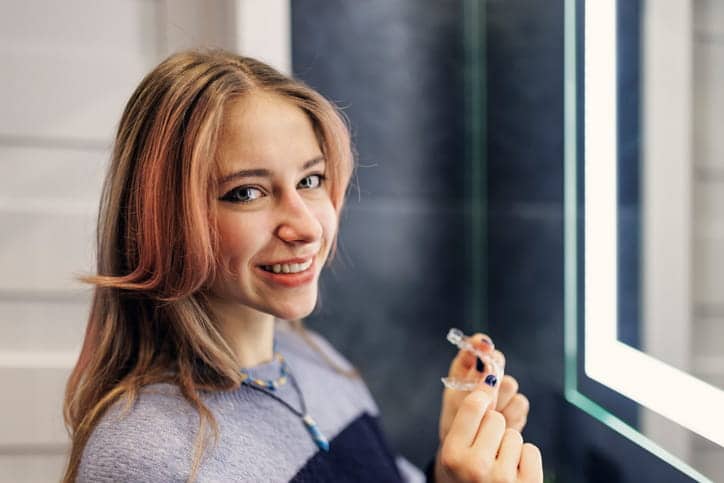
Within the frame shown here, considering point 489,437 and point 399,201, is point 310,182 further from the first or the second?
point 399,201

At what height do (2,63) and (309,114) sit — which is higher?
(2,63)

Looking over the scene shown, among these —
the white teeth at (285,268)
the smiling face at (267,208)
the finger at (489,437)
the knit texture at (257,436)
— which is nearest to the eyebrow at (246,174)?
the smiling face at (267,208)

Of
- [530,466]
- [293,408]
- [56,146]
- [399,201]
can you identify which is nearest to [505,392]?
[530,466]

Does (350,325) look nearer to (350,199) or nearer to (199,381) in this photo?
(350,199)

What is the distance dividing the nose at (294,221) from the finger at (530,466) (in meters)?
0.33

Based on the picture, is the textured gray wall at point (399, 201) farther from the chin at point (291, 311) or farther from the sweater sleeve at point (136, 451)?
the sweater sleeve at point (136, 451)

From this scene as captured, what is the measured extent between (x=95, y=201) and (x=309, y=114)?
1.75ft

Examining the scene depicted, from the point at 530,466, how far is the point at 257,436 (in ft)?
1.07

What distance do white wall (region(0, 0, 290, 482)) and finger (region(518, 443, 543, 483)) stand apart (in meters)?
0.78

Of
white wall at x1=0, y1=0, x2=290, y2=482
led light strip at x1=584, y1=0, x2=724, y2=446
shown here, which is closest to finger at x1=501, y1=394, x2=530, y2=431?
led light strip at x1=584, y1=0, x2=724, y2=446

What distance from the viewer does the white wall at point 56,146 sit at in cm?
118

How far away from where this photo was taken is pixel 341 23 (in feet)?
4.28

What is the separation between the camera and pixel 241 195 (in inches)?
32.4

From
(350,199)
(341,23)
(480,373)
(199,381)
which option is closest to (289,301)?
(199,381)
